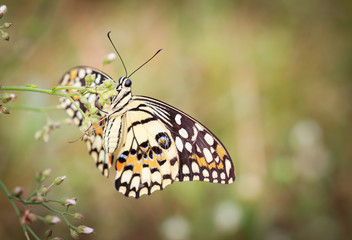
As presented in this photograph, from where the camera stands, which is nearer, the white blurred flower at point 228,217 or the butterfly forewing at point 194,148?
the butterfly forewing at point 194,148

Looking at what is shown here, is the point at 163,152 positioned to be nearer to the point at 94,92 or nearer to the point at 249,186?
the point at 94,92

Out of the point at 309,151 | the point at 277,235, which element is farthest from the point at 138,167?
the point at 309,151

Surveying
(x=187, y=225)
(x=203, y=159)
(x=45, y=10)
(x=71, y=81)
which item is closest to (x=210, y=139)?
(x=203, y=159)

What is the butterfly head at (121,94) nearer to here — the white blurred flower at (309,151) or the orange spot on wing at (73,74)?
the orange spot on wing at (73,74)

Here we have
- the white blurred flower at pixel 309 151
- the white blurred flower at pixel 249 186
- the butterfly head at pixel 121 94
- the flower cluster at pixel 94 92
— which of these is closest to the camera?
the flower cluster at pixel 94 92

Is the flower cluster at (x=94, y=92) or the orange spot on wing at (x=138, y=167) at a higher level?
the flower cluster at (x=94, y=92)

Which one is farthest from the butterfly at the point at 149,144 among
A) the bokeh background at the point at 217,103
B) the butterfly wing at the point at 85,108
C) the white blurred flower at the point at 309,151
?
the white blurred flower at the point at 309,151
